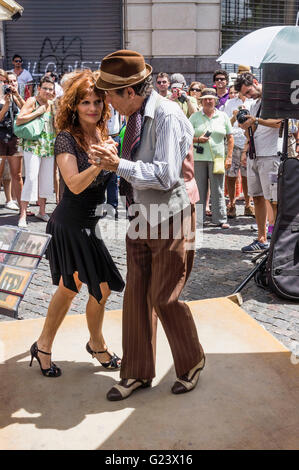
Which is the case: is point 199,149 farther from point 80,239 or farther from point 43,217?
point 80,239

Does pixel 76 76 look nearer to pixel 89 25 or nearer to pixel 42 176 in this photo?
pixel 42 176

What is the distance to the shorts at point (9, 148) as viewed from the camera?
26.8 feet

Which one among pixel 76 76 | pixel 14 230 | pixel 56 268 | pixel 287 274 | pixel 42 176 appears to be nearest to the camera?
pixel 76 76

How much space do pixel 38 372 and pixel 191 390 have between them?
1.00 m

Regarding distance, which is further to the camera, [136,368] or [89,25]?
[89,25]

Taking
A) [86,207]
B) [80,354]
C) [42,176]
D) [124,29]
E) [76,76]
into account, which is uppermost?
[124,29]

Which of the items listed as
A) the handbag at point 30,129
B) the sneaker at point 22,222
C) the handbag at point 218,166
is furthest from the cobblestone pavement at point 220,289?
the handbag at point 30,129

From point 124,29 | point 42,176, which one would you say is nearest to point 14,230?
point 42,176

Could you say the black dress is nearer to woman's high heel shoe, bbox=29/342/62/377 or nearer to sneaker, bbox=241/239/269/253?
woman's high heel shoe, bbox=29/342/62/377

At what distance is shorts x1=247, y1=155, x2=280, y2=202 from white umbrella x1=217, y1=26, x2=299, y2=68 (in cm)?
142

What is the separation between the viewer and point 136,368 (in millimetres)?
3350

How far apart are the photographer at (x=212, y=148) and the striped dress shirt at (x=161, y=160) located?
16.0ft

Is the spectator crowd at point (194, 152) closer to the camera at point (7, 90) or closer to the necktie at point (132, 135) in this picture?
the camera at point (7, 90)

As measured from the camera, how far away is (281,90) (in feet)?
15.9
